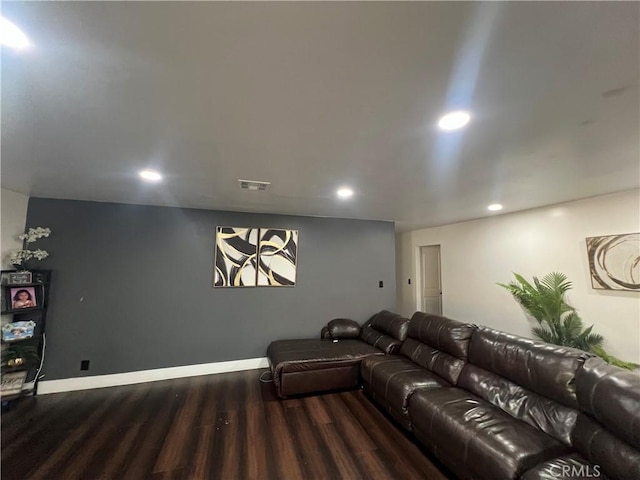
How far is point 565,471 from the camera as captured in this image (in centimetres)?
138

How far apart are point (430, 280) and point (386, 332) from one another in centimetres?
302

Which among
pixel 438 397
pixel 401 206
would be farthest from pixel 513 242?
pixel 438 397

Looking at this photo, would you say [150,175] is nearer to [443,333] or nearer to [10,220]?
[10,220]

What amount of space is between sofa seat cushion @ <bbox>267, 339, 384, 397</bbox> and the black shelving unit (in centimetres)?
272

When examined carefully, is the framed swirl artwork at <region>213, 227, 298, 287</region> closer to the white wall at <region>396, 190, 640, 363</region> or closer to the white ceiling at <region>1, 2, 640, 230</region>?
the white ceiling at <region>1, 2, 640, 230</region>

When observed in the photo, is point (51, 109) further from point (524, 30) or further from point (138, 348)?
point (138, 348)

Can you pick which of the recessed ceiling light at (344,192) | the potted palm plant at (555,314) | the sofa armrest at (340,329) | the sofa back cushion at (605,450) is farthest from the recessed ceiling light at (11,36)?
the potted palm plant at (555,314)

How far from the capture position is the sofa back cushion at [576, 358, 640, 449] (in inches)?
52.1

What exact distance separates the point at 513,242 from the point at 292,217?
3.59 metres

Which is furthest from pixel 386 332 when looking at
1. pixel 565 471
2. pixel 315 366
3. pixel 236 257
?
pixel 236 257

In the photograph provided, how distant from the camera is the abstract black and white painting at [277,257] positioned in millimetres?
4031

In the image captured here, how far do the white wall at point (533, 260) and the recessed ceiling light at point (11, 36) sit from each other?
5.01 meters

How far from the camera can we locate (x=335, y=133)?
1.66 m

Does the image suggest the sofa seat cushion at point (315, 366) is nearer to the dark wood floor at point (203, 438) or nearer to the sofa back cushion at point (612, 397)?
the dark wood floor at point (203, 438)
